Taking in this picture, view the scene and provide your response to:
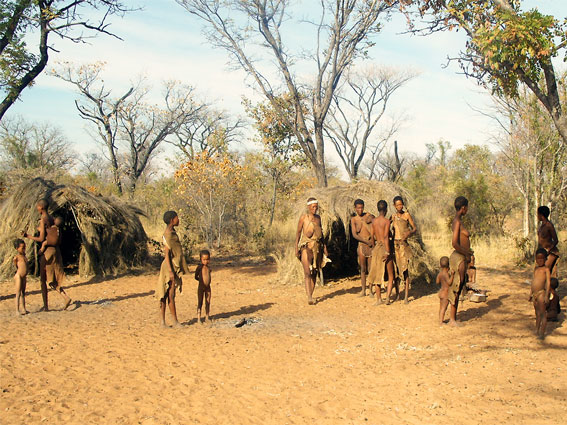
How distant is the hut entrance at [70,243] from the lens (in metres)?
11.9

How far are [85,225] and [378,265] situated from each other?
20.7 feet

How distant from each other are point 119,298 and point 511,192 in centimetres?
1246

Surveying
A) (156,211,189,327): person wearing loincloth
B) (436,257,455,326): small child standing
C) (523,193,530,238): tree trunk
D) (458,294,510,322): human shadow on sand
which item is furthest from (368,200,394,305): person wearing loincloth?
(523,193,530,238): tree trunk

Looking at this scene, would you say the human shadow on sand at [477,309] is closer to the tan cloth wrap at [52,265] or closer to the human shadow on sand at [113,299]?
the human shadow on sand at [113,299]

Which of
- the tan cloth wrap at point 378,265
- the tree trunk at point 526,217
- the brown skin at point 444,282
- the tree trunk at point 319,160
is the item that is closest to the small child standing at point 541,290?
the brown skin at point 444,282

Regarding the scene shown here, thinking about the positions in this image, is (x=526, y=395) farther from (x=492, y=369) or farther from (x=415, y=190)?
(x=415, y=190)

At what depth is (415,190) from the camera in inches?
918

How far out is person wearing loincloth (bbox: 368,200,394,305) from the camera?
7.97 meters

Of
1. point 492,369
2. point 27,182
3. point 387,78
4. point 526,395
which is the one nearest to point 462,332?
point 492,369

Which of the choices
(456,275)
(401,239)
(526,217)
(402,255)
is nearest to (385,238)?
(401,239)

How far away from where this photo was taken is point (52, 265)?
781 centimetres

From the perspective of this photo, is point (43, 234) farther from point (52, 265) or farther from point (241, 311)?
point (241, 311)

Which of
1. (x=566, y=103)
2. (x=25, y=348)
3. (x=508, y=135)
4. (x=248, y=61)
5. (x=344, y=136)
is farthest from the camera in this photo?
(x=344, y=136)

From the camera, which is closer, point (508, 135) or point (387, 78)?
point (508, 135)
